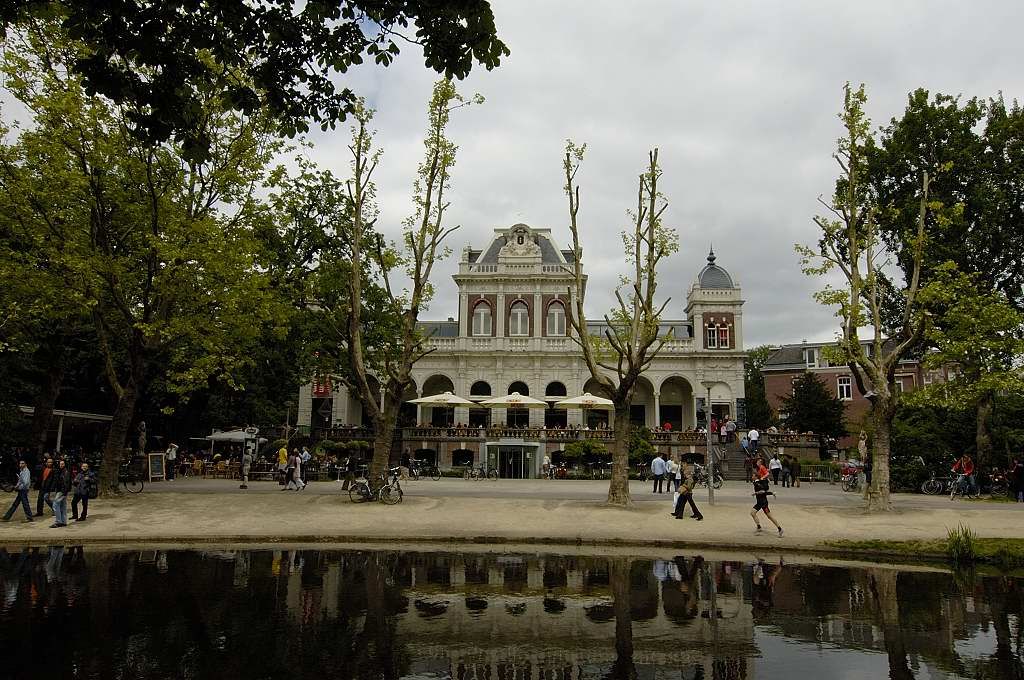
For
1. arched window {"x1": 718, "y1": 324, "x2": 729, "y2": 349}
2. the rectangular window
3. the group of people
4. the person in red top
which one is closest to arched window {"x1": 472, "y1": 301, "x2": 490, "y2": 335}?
arched window {"x1": 718, "y1": 324, "x2": 729, "y2": 349}

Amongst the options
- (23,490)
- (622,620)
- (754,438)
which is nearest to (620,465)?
(622,620)

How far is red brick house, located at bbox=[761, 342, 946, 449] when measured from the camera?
200 ft

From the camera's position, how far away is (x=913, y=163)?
26656 mm

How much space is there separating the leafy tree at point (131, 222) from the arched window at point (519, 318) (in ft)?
101

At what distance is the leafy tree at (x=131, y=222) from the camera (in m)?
17.0

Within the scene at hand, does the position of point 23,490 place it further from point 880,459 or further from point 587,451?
point 587,451

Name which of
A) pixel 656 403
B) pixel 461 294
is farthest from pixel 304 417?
pixel 656 403

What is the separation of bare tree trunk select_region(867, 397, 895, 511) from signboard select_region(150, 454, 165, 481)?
84.3 feet

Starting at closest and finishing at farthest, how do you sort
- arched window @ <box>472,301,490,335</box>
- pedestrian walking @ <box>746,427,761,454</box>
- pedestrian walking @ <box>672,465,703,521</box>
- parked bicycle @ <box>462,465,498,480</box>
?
pedestrian walking @ <box>672,465,703,521</box> → parked bicycle @ <box>462,465,498,480</box> → pedestrian walking @ <box>746,427,761,454</box> → arched window @ <box>472,301,490,335</box>

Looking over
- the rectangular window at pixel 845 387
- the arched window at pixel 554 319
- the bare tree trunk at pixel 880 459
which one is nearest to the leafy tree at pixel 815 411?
the rectangular window at pixel 845 387

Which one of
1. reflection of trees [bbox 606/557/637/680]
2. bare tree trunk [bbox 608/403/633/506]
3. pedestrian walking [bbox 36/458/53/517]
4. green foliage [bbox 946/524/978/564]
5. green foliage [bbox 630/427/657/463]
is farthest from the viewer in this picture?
green foliage [bbox 630/427/657/463]

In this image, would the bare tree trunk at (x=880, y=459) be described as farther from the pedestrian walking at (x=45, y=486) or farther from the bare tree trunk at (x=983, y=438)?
the pedestrian walking at (x=45, y=486)

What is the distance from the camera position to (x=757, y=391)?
64125mm

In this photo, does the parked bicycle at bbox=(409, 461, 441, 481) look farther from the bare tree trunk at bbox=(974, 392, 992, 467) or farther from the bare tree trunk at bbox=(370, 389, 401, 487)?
the bare tree trunk at bbox=(974, 392, 992, 467)
